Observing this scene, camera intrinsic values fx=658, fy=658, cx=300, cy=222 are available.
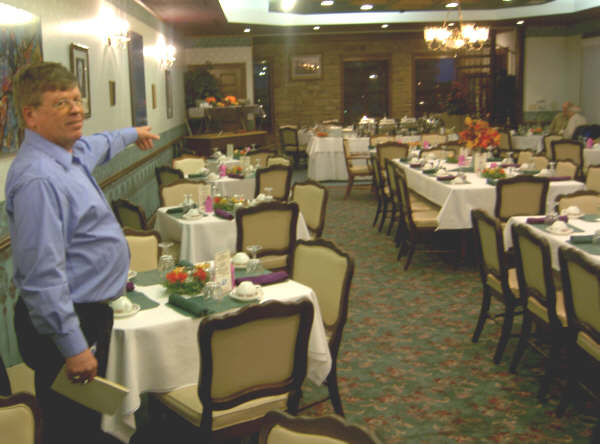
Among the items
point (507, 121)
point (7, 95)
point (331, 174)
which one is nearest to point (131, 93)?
point (7, 95)

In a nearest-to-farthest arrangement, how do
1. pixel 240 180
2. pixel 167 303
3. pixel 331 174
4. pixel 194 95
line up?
pixel 167 303 < pixel 240 180 < pixel 331 174 < pixel 194 95

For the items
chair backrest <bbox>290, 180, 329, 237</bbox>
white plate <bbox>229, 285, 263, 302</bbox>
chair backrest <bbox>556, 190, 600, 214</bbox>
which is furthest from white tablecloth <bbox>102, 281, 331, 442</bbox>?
chair backrest <bbox>556, 190, 600, 214</bbox>

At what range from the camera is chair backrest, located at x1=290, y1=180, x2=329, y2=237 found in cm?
570

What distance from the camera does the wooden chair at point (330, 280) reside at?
3334mm

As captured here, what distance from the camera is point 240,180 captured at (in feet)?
24.9

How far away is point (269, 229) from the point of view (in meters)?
5.02

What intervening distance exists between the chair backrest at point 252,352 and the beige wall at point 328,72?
1425 cm

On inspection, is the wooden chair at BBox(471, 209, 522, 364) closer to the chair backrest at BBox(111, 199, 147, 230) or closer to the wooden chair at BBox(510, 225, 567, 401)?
the wooden chair at BBox(510, 225, 567, 401)

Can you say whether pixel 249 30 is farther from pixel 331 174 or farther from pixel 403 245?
pixel 403 245

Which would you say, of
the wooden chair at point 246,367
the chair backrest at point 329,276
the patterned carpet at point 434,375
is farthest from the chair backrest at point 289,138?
the wooden chair at point 246,367

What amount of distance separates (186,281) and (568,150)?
7970mm

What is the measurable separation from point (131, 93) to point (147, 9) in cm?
220

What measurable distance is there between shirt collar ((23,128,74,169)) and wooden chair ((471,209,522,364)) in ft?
9.16

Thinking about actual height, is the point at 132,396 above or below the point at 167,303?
below
